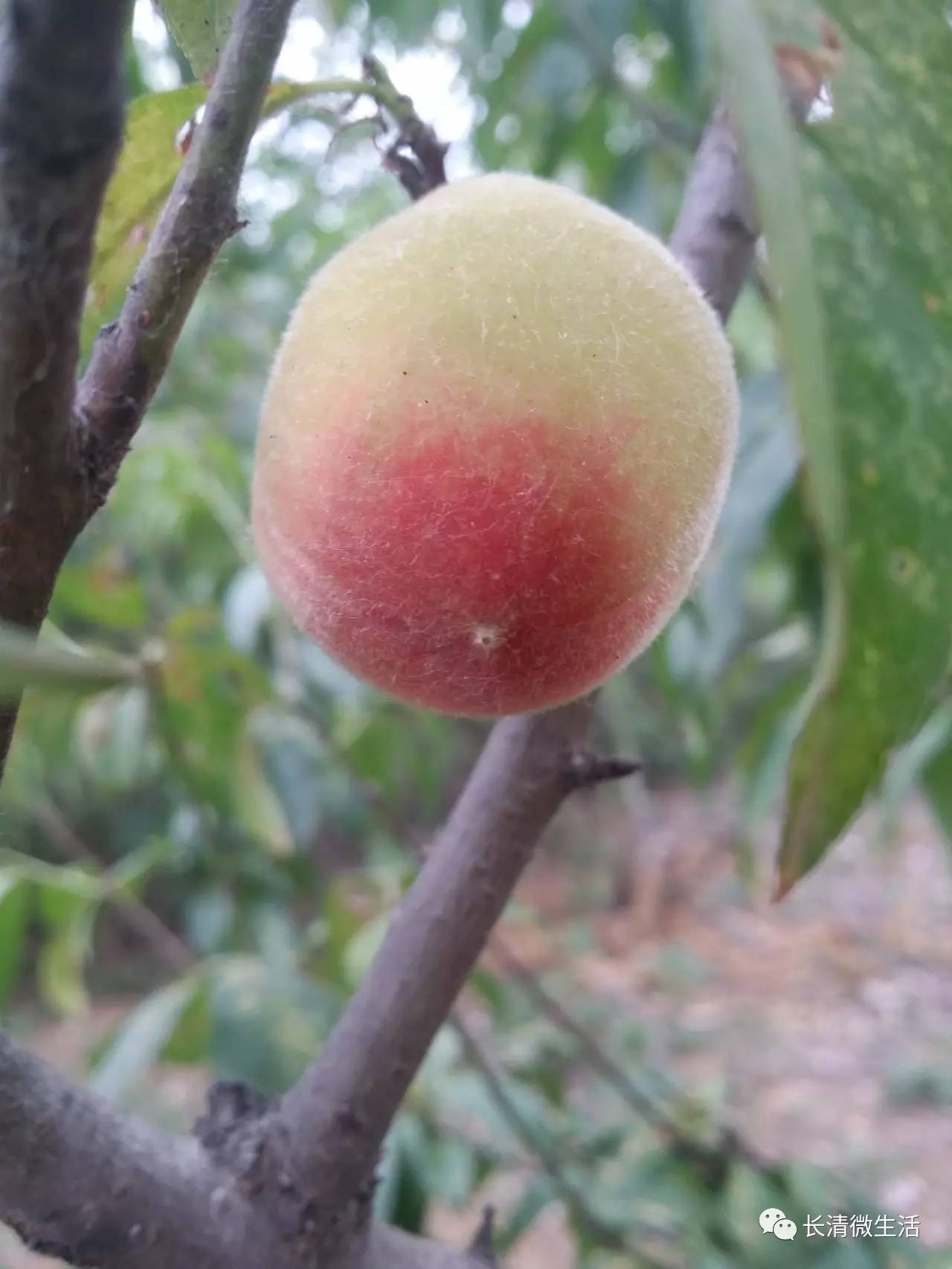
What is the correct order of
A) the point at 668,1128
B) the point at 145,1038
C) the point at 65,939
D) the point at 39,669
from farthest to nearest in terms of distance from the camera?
1. the point at 65,939
2. the point at 668,1128
3. the point at 145,1038
4. the point at 39,669

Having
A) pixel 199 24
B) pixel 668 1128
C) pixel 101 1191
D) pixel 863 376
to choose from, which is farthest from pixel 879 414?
pixel 668 1128

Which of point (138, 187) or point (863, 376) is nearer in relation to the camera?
point (863, 376)

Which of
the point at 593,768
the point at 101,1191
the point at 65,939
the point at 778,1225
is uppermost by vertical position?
the point at 593,768

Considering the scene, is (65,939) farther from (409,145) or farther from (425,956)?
(409,145)

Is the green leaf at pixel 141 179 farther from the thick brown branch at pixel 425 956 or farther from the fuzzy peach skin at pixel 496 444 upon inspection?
the thick brown branch at pixel 425 956

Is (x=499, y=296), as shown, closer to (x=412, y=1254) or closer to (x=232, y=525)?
(x=412, y=1254)
